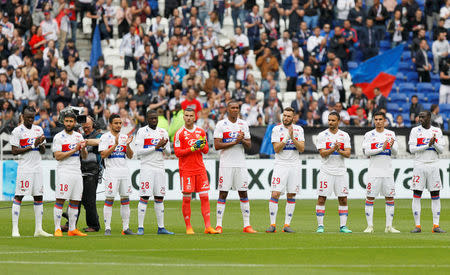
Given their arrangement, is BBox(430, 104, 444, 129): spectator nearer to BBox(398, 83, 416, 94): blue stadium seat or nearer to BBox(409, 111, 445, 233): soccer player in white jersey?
BBox(398, 83, 416, 94): blue stadium seat

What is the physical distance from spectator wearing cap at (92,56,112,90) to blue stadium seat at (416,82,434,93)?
1177cm

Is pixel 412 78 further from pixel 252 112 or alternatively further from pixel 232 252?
pixel 232 252

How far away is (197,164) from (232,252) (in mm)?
3653

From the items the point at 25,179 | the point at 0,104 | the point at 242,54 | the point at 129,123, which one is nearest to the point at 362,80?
the point at 242,54

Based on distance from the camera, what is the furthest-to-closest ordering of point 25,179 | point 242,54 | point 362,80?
1. point 362,80
2. point 242,54
3. point 25,179

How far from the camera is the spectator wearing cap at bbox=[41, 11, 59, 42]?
3247 cm

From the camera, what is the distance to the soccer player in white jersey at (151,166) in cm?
1745

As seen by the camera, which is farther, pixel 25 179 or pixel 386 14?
pixel 386 14

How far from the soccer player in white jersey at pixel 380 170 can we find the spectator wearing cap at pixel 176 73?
46.2 ft

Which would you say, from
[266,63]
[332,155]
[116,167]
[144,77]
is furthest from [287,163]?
[266,63]

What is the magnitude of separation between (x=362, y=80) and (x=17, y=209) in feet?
66.3

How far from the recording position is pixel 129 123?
94.6ft

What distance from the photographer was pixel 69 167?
1706cm

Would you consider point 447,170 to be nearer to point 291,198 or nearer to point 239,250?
point 291,198
